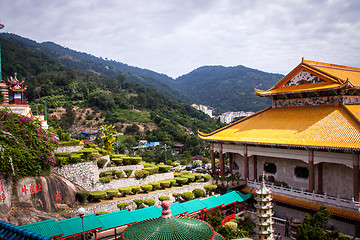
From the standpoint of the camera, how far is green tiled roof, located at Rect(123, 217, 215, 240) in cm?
635

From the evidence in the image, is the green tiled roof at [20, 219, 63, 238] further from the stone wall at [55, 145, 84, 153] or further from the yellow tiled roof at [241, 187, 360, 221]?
the yellow tiled roof at [241, 187, 360, 221]

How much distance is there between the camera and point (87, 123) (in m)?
69.3

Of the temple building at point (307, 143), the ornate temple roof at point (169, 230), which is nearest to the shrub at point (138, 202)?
the temple building at point (307, 143)

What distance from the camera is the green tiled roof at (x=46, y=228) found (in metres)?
12.0

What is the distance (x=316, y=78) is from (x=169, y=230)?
18.1 metres

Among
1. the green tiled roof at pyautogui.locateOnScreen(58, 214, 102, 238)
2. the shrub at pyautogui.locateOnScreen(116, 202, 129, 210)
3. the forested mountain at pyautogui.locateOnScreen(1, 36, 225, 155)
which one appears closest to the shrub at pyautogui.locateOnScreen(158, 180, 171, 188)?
the shrub at pyautogui.locateOnScreen(116, 202, 129, 210)

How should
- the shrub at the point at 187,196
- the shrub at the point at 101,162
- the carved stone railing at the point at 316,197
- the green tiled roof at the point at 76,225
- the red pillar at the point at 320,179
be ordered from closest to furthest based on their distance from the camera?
the green tiled roof at the point at 76,225 < the carved stone railing at the point at 316,197 < the red pillar at the point at 320,179 < the shrub at the point at 187,196 < the shrub at the point at 101,162

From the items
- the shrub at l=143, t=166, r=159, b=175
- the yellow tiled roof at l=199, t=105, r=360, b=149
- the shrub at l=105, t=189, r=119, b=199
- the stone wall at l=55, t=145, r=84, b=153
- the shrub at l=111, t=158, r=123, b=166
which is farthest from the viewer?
the shrub at l=111, t=158, r=123, b=166

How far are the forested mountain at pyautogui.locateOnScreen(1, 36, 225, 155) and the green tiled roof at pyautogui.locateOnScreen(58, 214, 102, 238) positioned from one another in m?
49.6

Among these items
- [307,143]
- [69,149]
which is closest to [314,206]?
[307,143]

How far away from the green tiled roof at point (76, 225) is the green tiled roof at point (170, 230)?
6865 millimetres

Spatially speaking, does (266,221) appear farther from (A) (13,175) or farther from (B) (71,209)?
(A) (13,175)

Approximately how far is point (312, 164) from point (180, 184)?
1031 cm

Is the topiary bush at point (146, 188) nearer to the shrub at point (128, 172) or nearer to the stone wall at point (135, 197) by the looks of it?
the stone wall at point (135, 197)
